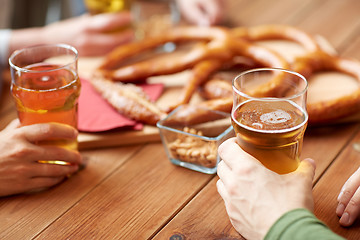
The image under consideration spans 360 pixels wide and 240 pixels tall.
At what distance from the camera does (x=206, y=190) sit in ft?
3.75

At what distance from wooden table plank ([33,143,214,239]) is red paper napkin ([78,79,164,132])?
136 millimetres

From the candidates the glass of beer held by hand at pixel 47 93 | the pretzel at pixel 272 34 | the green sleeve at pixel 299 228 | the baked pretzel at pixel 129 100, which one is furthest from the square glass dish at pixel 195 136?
the pretzel at pixel 272 34

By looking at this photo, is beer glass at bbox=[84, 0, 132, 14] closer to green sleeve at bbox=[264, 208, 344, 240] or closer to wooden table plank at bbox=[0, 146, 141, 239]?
wooden table plank at bbox=[0, 146, 141, 239]

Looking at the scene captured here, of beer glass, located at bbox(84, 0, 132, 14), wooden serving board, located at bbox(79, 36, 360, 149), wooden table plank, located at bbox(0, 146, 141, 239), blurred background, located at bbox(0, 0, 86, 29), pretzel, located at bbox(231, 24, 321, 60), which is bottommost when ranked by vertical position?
blurred background, located at bbox(0, 0, 86, 29)

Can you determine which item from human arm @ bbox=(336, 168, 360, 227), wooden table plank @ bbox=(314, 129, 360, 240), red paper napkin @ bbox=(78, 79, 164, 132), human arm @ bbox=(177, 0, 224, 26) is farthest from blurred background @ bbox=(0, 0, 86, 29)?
human arm @ bbox=(336, 168, 360, 227)

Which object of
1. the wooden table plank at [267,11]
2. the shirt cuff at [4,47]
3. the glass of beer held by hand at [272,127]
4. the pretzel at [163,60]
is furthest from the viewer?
the wooden table plank at [267,11]

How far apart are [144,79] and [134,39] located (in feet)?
1.07

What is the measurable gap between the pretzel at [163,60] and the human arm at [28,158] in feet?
1.56

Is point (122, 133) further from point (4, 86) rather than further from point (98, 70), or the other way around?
point (4, 86)

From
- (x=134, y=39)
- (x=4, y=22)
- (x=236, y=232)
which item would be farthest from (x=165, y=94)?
(x=4, y=22)

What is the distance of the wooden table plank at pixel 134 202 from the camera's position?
102 centimetres

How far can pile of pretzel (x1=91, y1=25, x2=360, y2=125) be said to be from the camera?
1358 millimetres

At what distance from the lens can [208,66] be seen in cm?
157

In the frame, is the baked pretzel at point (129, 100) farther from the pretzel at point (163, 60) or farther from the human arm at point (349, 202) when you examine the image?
the human arm at point (349, 202)
